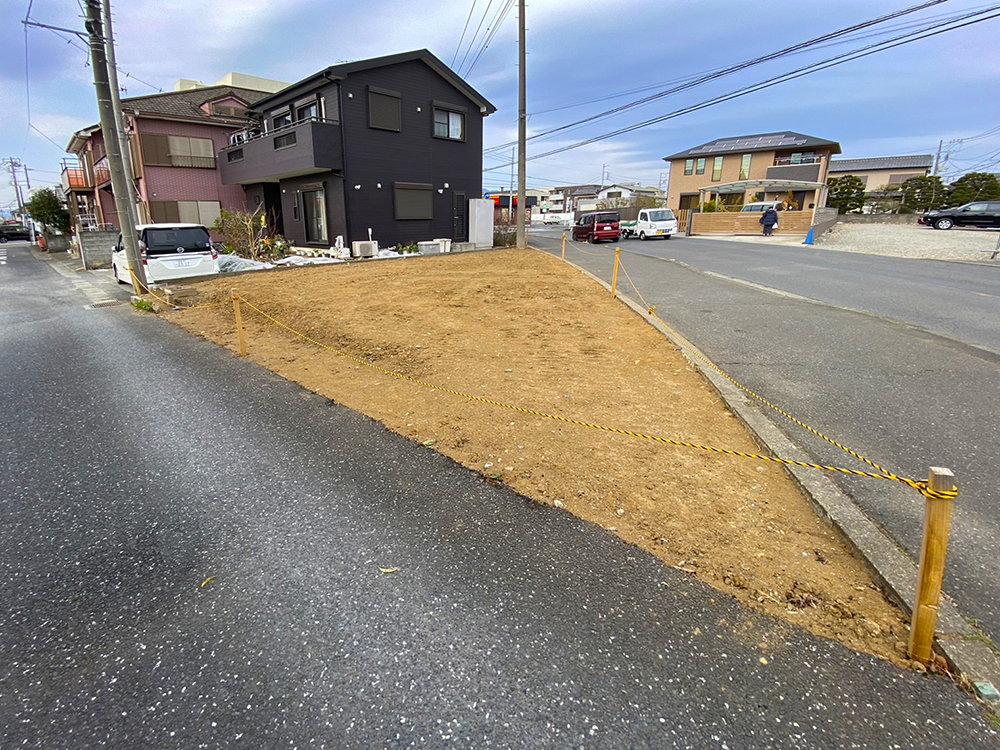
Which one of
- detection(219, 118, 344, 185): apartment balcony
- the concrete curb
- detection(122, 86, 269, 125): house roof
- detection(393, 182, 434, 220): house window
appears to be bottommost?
the concrete curb

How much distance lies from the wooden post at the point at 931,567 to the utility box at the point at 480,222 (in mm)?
22897

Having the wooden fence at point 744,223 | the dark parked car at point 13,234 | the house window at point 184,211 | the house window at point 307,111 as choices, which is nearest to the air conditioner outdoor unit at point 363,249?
the house window at point 307,111

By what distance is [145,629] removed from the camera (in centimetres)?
231

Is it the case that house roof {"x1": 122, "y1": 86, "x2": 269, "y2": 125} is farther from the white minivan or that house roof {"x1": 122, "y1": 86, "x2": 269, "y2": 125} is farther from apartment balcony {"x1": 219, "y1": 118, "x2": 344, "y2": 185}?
the white minivan

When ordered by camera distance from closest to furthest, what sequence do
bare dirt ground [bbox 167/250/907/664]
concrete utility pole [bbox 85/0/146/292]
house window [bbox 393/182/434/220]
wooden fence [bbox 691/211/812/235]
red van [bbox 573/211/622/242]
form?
bare dirt ground [bbox 167/250/907/664] < concrete utility pole [bbox 85/0/146/292] < house window [bbox 393/182/434/220] < red van [bbox 573/211/622/242] < wooden fence [bbox 691/211/812/235]

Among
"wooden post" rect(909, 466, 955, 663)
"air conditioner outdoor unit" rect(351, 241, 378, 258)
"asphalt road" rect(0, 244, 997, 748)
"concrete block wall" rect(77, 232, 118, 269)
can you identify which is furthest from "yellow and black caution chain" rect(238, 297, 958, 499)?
"concrete block wall" rect(77, 232, 118, 269)

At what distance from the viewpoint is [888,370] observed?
5.73 meters

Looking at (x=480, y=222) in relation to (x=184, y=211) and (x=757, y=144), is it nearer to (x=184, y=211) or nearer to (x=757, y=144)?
(x=184, y=211)

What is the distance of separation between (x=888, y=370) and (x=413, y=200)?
1877 centimetres

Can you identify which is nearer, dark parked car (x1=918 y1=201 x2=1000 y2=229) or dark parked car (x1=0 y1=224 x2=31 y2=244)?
dark parked car (x1=918 y1=201 x2=1000 y2=229)

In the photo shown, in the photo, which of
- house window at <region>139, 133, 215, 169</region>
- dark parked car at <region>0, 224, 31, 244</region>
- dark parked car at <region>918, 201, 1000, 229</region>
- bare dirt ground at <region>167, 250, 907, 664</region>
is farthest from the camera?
dark parked car at <region>0, 224, 31, 244</region>

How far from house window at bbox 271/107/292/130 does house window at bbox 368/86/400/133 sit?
4.03m

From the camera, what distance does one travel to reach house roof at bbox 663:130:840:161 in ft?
137

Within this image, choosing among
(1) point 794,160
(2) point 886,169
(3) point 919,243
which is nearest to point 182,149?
(3) point 919,243
